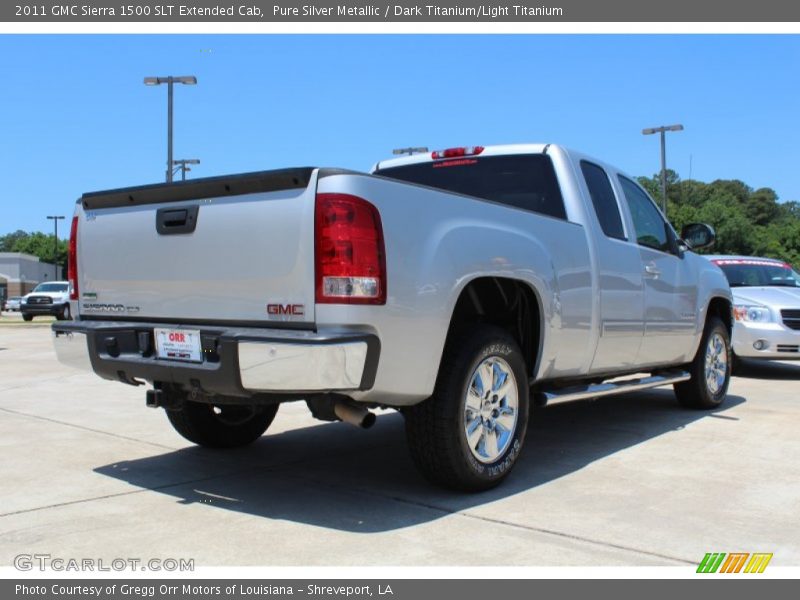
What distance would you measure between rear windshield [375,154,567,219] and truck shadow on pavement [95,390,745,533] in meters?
→ 1.68

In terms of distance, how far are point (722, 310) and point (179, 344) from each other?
5494 mm

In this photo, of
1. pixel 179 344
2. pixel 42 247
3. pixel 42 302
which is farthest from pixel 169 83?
pixel 42 247

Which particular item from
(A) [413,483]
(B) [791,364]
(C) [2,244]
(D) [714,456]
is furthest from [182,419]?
(C) [2,244]

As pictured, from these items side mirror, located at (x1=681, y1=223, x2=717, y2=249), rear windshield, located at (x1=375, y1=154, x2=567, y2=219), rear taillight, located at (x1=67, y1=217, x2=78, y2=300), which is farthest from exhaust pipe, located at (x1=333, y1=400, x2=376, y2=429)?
side mirror, located at (x1=681, y1=223, x2=717, y2=249)

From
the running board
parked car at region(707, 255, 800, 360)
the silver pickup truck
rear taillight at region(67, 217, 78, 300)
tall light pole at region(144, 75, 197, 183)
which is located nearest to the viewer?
the silver pickup truck

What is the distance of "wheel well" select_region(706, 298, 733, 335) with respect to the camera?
290 inches

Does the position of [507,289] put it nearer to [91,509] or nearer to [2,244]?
[91,509]

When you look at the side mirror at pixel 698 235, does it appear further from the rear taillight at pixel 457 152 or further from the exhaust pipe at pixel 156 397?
the exhaust pipe at pixel 156 397

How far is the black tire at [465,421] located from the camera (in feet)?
12.9

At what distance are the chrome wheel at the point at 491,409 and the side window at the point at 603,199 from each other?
1.67m

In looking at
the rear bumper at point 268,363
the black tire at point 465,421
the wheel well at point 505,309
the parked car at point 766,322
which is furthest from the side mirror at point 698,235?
the rear bumper at point 268,363

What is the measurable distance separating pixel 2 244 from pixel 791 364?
175 m

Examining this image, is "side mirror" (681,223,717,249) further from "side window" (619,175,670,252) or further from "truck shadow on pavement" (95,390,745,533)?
"truck shadow on pavement" (95,390,745,533)
